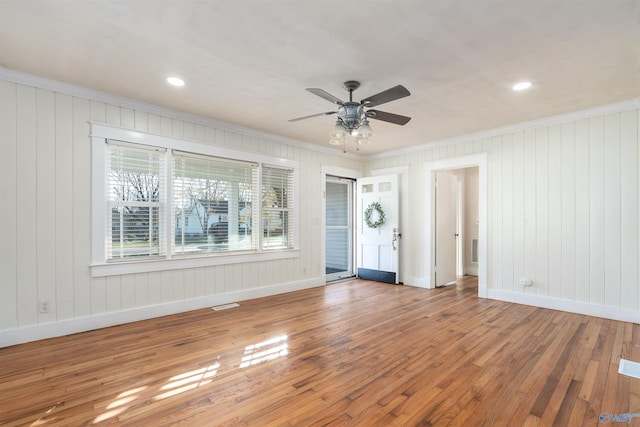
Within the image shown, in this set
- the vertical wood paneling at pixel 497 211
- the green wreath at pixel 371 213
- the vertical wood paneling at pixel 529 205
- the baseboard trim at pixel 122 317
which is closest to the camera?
the baseboard trim at pixel 122 317

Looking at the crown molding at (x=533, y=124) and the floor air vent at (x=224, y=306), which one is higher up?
the crown molding at (x=533, y=124)

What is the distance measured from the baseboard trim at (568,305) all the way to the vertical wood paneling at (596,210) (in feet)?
0.36

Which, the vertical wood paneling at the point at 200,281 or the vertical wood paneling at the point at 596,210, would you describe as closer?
the vertical wood paneling at the point at 596,210

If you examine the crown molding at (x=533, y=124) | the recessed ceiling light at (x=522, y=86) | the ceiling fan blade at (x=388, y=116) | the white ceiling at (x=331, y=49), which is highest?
the white ceiling at (x=331, y=49)

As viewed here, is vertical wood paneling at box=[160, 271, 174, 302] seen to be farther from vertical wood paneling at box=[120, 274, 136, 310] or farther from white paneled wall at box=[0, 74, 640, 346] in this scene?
vertical wood paneling at box=[120, 274, 136, 310]

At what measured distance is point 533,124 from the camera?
4492 mm

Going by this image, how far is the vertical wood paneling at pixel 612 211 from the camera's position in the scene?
388 cm

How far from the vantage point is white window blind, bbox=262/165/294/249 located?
514 centimetres

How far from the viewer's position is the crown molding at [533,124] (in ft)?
12.5

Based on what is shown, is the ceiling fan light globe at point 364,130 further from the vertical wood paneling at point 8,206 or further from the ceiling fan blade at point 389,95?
the vertical wood paneling at point 8,206

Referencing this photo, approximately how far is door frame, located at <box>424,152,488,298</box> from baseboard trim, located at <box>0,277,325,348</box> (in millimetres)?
2616

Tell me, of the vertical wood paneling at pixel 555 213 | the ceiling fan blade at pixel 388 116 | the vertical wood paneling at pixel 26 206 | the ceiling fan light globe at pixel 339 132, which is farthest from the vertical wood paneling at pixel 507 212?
the vertical wood paneling at pixel 26 206

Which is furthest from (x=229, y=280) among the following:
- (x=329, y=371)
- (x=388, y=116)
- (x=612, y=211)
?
(x=612, y=211)

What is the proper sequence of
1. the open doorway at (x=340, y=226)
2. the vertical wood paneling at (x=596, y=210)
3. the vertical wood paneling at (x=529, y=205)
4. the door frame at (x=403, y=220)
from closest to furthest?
the vertical wood paneling at (x=596, y=210), the vertical wood paneling at (x=529, y=205), the door frame at (x=403, y=220), the open doorway at (x=340, y=226)
